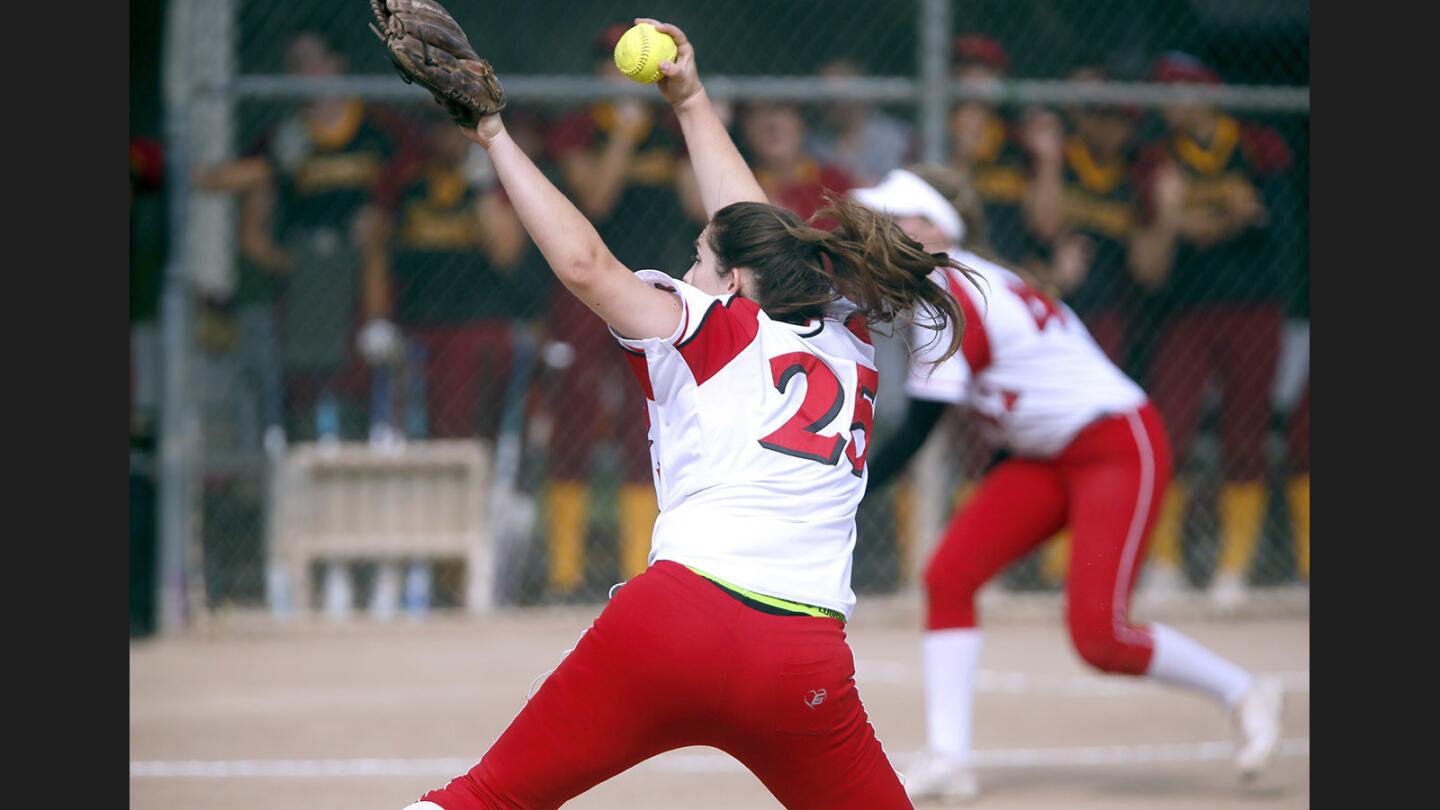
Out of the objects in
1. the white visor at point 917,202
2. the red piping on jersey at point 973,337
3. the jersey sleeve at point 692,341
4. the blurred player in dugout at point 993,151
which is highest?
the blurred player in dugout at point 993,151

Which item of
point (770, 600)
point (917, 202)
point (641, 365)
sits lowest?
point (770, 600)

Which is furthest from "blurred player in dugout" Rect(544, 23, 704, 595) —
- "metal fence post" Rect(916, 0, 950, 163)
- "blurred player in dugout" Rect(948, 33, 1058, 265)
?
"blurred player in dugout" Rect(948, 33, 1058, 265)

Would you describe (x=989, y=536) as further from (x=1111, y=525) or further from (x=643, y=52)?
(x=643, y=52)

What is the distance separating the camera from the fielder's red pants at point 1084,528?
4668mm

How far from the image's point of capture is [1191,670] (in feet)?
15.9

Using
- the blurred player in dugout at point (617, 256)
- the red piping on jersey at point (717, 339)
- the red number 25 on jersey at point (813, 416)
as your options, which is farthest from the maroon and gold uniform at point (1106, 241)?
the red piping on jersey at point (717, 339)

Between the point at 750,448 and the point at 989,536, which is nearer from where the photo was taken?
the point at 750,448

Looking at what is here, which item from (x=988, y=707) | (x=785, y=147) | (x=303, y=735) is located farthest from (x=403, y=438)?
(x=988, y=707)

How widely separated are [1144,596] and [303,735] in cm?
438

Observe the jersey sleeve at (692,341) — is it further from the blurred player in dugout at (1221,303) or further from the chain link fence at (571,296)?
the blurred player in dugout at (1221,303)

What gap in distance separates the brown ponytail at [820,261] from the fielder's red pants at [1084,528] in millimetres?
1787

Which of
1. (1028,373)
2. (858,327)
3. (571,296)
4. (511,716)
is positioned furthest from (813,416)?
(571,296)

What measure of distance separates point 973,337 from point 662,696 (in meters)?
2.26

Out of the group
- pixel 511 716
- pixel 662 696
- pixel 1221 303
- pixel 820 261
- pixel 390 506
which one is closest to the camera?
pixel 662 696
